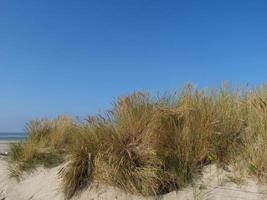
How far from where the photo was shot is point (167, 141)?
19.7 feet

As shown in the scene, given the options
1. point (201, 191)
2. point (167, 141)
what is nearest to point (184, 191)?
point (201, 191)

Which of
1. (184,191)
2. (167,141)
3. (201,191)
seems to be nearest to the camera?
(201,191)

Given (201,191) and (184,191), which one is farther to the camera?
(184,191)

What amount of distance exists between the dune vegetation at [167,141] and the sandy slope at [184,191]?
13 centimetres

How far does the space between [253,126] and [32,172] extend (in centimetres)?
561

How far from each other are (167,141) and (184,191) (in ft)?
2.81

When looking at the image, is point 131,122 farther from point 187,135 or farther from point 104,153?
point 187,135

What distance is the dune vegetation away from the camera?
5707mm

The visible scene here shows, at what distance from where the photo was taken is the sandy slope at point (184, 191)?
5.21 m

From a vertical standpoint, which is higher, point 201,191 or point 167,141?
point 167,141

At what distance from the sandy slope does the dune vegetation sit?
135mm

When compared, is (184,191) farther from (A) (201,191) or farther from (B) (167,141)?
(B) (167,141)

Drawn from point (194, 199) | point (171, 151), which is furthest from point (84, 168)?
point (194, 199)

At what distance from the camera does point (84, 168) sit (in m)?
6.60
